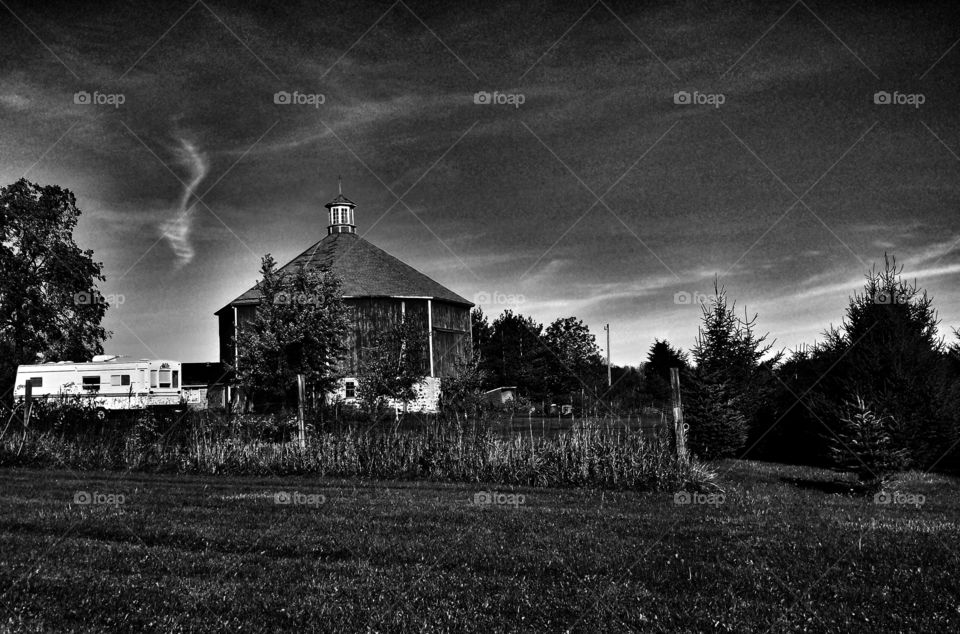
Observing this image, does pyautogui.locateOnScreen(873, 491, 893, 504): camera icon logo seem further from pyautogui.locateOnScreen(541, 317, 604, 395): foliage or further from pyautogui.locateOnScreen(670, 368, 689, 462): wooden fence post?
pyautogui.locateOnScreen(541, 317, 604, 395): foliage

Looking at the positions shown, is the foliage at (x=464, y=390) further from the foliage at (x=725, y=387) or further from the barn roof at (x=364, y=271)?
the barn roof at (x=364, y=271)

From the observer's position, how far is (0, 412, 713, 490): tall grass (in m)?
14.4

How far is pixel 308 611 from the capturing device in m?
5.66

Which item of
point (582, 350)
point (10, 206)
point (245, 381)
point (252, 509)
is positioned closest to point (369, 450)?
point (252, 509)

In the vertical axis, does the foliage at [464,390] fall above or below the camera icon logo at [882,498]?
above

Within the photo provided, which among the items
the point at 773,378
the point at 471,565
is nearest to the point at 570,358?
the point at 773,378

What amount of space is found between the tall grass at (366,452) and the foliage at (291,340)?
3.95 metres

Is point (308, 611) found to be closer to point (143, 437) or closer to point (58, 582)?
point (58, 582)

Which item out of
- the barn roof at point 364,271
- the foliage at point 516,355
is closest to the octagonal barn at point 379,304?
the barn roof at point 364,271

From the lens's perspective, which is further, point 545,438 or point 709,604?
point 545,438

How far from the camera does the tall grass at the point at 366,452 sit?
47.1 ft

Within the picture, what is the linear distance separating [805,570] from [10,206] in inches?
1953

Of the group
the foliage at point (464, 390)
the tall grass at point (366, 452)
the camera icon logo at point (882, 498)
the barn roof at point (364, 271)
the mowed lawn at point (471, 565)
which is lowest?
the camera icon logo at point (882, 498)

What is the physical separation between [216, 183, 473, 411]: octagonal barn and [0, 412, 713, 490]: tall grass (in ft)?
68.7
